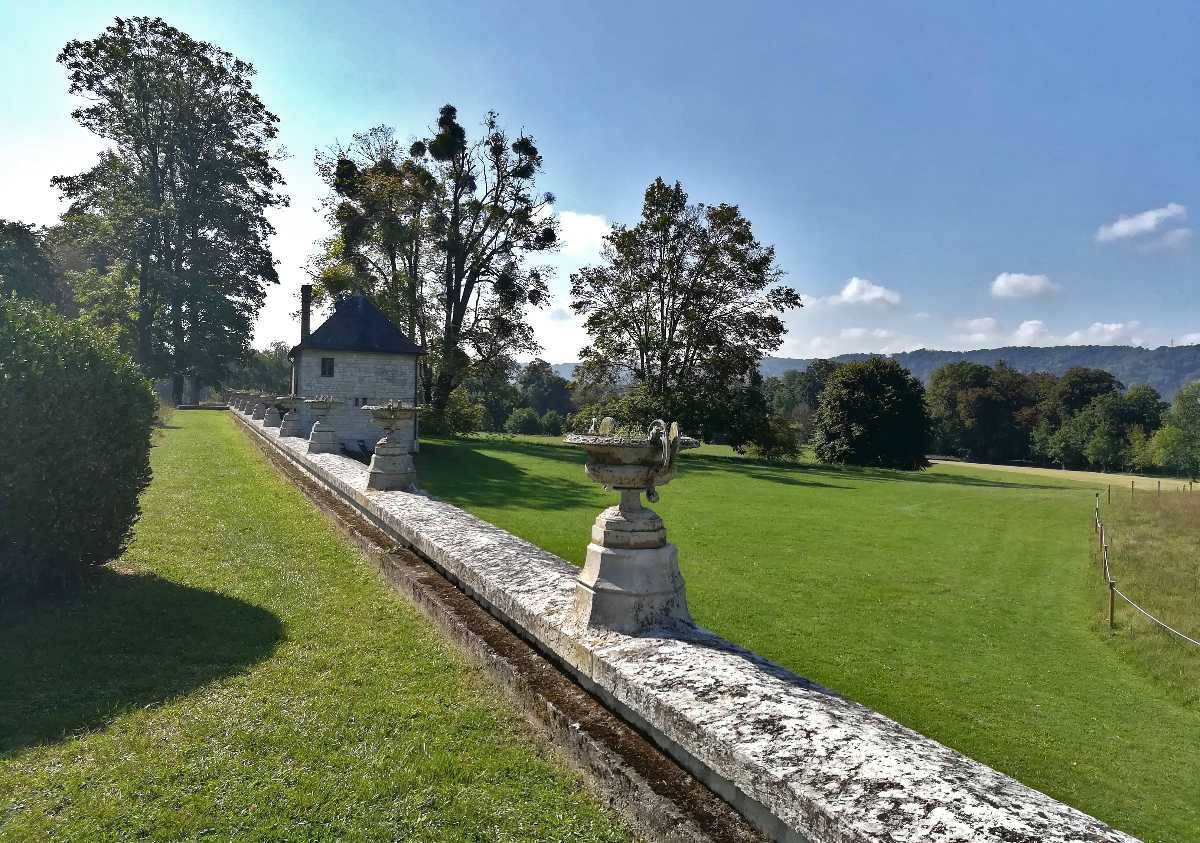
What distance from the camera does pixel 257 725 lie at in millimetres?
3525

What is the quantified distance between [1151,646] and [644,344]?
28.8 m

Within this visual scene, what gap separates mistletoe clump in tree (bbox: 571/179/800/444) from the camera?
34.1 meters

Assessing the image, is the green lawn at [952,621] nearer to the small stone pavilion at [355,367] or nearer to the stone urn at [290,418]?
the stone urn at [290,418]

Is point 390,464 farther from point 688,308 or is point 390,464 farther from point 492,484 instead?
point 688,308

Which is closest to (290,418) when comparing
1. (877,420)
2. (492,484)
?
(492,484)

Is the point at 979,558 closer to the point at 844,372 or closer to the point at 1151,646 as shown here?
the point at 1151,646

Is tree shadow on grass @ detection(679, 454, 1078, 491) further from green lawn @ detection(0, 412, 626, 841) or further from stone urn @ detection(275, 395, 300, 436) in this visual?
green lawn @ detection(0, 412, 626, 841)

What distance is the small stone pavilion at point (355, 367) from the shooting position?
24766mm

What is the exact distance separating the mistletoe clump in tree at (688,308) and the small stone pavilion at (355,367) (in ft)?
40.1

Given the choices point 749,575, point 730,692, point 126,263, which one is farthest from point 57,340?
point 126,263

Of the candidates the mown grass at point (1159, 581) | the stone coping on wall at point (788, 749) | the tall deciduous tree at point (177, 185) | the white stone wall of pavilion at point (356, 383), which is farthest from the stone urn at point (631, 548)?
the tall deciduous tree at point (177, 185)

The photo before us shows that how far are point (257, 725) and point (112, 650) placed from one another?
2.02 m

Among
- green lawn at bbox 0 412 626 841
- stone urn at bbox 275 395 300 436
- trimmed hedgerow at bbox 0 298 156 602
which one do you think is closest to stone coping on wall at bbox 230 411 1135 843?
green lawn at bbox 0 412 626 841

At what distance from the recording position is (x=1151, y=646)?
739cm
